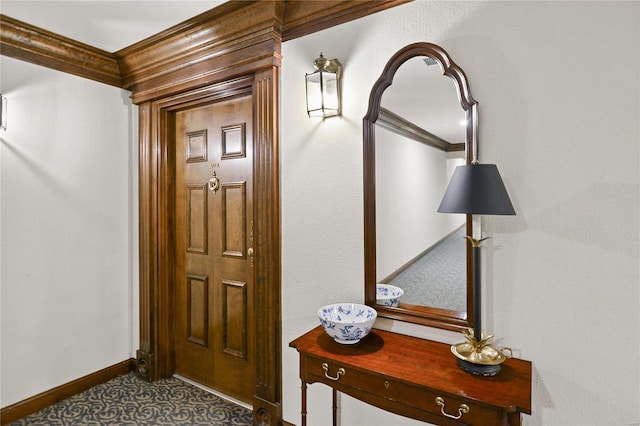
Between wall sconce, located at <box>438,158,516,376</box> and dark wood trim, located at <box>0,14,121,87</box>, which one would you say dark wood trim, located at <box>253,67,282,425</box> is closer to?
wall sconce, located at <box>438,158,516,376</box>

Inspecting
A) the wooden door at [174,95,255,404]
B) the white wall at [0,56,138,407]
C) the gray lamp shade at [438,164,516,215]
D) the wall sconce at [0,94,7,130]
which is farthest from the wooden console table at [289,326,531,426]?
the wall sconce at [0,94,7,130]

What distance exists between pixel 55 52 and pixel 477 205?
2.88 meters

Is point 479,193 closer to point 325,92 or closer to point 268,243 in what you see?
point 325,92

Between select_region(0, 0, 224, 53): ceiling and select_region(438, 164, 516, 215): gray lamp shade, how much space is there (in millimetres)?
1727

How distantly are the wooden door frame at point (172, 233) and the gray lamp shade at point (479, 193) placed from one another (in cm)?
111

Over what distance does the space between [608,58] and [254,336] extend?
228cm

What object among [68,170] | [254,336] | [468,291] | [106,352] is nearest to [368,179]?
[468,291]

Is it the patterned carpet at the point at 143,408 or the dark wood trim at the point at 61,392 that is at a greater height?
the dark wood trim at the point at 61,392

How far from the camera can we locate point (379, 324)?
1.78m

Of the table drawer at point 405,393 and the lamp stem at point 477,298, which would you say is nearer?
the table drawer at point 405,393

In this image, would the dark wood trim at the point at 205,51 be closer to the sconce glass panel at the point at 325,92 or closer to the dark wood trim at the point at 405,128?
the sconce glass panel at the point at 325,92

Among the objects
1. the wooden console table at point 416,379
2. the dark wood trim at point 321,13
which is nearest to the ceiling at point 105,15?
the dark wood trim at point 321,13

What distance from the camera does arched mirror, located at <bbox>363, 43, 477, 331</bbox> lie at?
5.14 feet

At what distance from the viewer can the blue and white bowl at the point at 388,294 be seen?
1.75m
